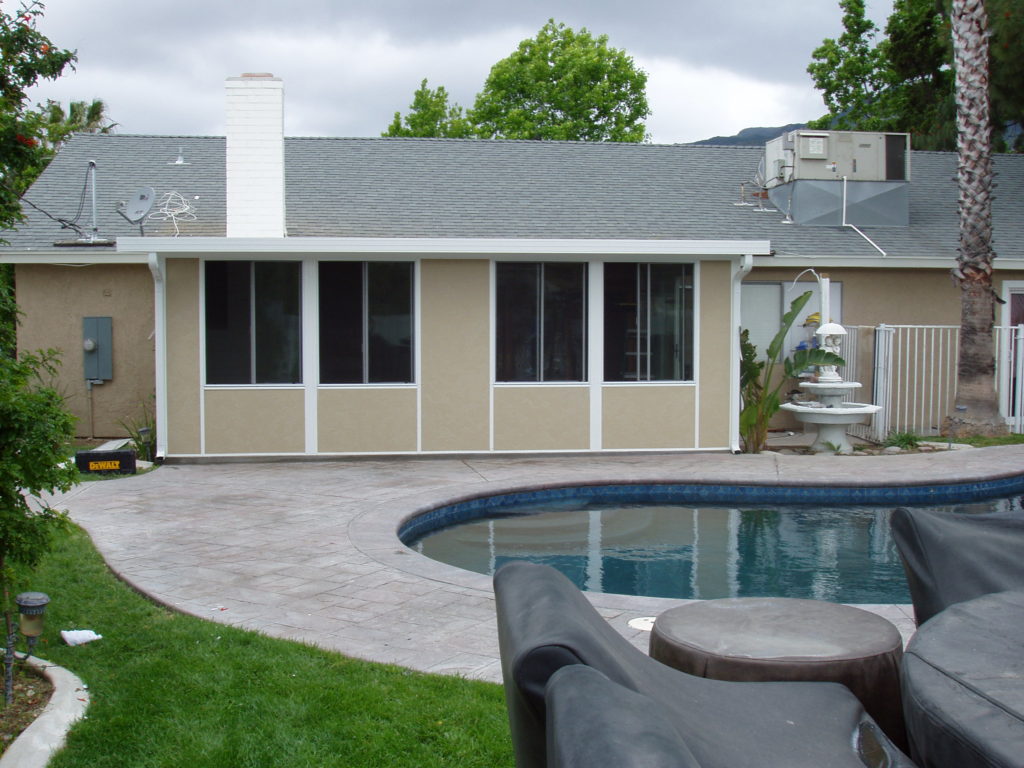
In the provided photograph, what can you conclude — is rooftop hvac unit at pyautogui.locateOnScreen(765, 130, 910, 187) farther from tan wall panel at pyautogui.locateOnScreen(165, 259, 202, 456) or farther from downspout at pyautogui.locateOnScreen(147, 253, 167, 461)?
downspout at pyautogui.locateOnScreen(147, 253, 167, 461)

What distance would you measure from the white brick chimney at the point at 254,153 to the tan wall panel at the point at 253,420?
199 centimetres

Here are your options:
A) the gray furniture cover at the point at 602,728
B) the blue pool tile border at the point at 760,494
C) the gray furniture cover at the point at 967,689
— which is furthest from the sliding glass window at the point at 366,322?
the gray furniture cover at the point at 602,728

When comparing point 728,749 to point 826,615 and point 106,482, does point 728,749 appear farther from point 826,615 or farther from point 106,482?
point 106,482

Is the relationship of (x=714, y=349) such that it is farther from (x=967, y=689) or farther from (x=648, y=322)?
(x=967, y=689)

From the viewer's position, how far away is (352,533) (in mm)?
7516

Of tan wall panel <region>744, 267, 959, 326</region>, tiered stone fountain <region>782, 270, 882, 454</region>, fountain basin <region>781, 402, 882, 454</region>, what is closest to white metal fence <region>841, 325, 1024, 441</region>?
tan wall panel <region>744, 267, 959, 326</region>

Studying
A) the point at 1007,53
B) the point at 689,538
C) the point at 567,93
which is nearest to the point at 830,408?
the point at 689,538

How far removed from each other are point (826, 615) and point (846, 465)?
24.4 ft

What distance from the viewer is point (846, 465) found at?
10.7 metres

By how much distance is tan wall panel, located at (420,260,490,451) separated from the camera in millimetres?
11516

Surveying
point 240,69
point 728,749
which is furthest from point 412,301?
point 728,749

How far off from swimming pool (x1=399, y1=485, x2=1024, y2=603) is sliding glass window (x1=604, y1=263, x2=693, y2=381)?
2.17m

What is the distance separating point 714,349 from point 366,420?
4.34 m

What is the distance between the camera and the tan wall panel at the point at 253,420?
11.2m
